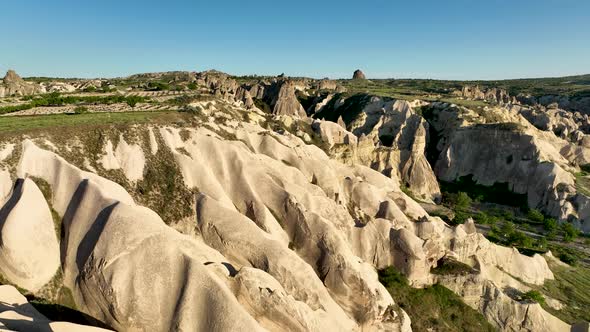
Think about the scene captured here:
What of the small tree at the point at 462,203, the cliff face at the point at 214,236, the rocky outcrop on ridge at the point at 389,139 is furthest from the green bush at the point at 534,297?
the rocky outcrop on ridge at the point at 389,139

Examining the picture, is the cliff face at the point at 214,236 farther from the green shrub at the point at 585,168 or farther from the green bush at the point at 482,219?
the green shrub at the point at 585,168

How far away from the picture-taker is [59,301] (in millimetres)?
26359

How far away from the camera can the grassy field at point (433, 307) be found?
3897cm

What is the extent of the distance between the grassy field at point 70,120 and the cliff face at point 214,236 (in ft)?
8.06

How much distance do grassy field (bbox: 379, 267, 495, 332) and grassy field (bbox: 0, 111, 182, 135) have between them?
3489 centimetres

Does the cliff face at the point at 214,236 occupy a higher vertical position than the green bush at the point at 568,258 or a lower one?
higher

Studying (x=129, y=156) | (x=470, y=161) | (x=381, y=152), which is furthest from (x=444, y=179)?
(x=129, y=156)

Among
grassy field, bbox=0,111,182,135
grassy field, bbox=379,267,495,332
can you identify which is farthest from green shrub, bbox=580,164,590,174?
grassy field, bbox=0,111,182,135

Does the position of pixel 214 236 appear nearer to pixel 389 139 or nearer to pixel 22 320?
pixel 22 320

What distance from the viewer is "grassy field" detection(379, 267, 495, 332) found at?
38969mm

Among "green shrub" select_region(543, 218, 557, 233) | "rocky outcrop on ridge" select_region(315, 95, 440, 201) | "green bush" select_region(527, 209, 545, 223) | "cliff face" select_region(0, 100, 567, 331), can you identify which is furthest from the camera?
"rocky outcrop on ridge" select_region(315, 95, 440, 201)

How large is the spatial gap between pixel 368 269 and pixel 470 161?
85.9 m

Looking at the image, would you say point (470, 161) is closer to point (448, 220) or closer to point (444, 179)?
point (444, 179)

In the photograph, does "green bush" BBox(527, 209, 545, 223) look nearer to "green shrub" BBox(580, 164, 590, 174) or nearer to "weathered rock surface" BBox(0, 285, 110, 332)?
"green shrub" BBox(580, 164, 590, 174)
